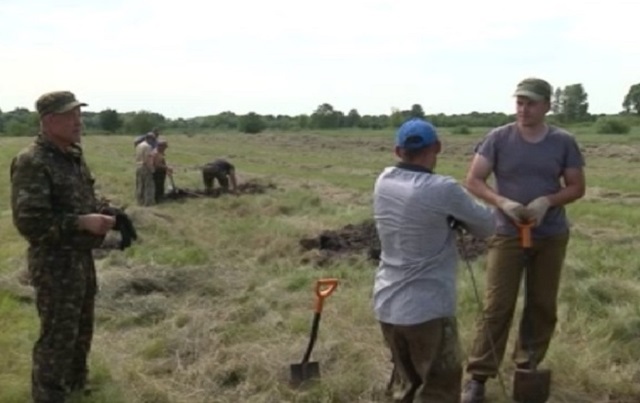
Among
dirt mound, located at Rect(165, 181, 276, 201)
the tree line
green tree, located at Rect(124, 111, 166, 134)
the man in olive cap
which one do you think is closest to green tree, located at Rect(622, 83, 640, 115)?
the tree line

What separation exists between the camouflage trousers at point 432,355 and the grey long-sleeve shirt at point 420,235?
61 millimetres

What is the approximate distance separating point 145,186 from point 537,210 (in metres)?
11.4

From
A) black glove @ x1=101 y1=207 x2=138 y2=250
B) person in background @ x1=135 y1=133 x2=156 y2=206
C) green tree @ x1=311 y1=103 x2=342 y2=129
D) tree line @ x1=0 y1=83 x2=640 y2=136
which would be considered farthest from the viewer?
green tree @ x1=311 y1=103 x2=342 y2=129

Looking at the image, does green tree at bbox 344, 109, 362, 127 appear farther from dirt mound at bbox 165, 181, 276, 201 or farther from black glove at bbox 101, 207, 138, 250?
black glove at bbox 101, 207, 138, 250

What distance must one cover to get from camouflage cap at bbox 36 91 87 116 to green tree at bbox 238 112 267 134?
238ft

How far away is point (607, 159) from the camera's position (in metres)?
27.8

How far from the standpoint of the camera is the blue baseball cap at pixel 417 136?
152 inches

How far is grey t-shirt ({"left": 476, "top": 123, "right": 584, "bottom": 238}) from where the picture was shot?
487 cm

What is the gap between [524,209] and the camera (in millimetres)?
4734

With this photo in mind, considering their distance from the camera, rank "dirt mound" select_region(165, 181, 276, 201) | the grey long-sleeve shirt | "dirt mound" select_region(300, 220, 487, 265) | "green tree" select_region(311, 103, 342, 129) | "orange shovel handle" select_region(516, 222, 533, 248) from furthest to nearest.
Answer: "green tree" select_region(311, 103, 342, 129) < "dirt mound" select_region(165, 181, 276, 201) < "dirt mound" select_region(300, 220, 487, 265) < "orange shovel handle" select_region(516, 222, 533, 248) < the grey long-sleeve shirt

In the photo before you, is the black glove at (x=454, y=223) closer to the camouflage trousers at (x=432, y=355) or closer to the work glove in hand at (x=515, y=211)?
the camouflage trousers at (x=432, y=355)

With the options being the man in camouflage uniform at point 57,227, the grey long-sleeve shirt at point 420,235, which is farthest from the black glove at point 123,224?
the grey long-sleeve shirt at point 420,235

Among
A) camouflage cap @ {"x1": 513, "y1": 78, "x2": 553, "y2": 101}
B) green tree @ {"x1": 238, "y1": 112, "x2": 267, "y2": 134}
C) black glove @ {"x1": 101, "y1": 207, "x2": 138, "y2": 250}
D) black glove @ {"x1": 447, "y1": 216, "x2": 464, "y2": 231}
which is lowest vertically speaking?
green tree @ {"x1": 238, "y1": 112, "x2": 267, "y2": 134}

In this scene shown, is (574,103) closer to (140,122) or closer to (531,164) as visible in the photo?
(140,122)
